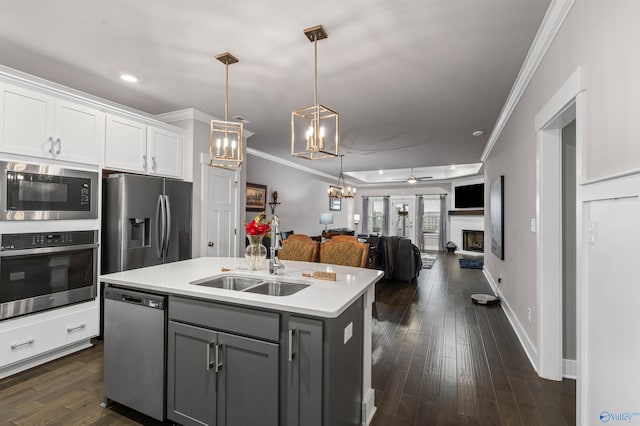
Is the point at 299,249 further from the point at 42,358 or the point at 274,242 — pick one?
the point at 42,358

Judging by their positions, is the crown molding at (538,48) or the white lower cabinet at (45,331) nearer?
the crown molding at (538,48)

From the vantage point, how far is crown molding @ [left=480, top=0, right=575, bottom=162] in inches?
76.7

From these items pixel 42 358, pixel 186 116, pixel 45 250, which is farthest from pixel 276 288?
pixel 186 116

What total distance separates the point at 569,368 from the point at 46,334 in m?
4.52

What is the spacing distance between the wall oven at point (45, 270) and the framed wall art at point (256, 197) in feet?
10.5

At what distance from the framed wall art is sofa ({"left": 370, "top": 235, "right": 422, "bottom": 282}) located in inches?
98.9

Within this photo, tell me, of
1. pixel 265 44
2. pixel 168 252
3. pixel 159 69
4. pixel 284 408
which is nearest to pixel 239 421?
pixel 284 408

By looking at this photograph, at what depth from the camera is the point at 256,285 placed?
2119 mm

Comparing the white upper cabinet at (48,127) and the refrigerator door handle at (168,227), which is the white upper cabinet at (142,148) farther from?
the refrigerator door handle at (168,227)

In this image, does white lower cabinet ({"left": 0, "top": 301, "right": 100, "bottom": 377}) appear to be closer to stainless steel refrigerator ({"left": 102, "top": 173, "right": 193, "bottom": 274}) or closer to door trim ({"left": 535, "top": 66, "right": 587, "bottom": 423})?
stainless steel refrigerator ({"left": 102, "top": 173, "right": 193, "bottom": 274})

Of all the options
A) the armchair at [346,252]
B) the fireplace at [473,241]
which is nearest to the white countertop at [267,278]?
the armchair at [346,252]

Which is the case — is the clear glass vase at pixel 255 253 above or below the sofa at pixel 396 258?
above

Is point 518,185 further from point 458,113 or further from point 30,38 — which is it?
point 30,38

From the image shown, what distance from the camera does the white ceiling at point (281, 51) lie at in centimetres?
204
